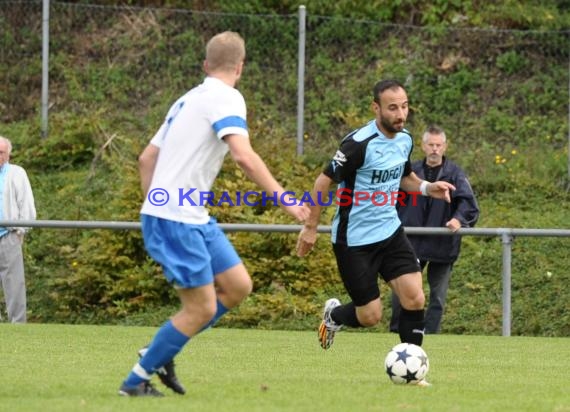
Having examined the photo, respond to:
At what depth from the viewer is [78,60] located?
19609 mm

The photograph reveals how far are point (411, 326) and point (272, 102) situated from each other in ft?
31.6

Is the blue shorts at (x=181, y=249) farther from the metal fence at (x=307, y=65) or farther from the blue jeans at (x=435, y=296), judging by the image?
the metal fence at (x=307, y=65)

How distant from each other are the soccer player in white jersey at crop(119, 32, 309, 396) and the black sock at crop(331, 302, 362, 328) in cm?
288

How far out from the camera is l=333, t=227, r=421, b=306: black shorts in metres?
9.37

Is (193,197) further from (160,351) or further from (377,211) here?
(377,211)

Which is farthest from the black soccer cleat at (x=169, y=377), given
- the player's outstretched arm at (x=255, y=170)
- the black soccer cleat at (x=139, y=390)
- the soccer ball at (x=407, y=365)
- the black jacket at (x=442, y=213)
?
the black jacket at (x=442, y=213)

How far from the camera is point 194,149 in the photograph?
23.5 feet

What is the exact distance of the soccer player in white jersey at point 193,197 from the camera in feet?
23.2

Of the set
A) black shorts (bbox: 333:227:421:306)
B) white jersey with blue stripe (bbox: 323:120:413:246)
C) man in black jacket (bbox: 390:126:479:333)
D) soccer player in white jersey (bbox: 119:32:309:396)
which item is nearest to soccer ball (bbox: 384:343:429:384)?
black shorts (bbox: 333:227:421:306)

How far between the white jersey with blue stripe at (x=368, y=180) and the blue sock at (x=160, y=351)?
2447 millimetres

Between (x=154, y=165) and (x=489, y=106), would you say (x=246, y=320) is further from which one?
(x=154, y=165)

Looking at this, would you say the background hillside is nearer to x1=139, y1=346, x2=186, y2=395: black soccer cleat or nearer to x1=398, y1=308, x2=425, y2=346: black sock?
x1=398, y1=308, x2=425, y2=346: black sock

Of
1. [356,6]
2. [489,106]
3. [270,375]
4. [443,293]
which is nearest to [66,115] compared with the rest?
[356,6]

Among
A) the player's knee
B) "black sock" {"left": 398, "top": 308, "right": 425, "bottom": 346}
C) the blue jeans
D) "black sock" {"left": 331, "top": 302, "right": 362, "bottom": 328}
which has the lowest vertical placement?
the blue jeans
